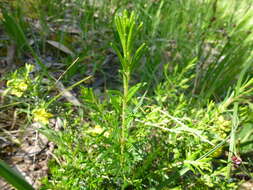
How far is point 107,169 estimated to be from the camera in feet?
2.43

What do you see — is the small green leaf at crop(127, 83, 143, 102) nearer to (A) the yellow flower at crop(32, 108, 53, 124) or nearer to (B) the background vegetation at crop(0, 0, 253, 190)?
(B) the background vegetation at crop(0, 0, 253, 190)

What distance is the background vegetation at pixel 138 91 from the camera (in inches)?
32.2

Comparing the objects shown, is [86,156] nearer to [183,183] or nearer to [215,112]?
[183,183]

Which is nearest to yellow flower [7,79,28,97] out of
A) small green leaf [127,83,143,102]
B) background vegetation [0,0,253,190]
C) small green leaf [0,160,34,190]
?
background vegetation [0,0,253,190]

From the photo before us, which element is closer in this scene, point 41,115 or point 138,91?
point 41,115

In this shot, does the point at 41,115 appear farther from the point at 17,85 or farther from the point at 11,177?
the point at 11,177

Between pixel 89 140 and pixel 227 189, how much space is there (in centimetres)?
47

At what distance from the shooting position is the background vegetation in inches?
32.2

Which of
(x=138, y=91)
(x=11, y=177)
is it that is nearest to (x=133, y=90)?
(x=11, y=177)

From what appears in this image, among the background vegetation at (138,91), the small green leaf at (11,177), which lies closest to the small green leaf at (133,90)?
the background vegetation at (138,91)

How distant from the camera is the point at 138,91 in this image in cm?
135

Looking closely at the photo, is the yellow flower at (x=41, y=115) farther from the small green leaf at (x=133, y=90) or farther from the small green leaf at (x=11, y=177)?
the small green leaf at (x=133, y=90)

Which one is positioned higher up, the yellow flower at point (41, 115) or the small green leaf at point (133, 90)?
the small green leaf at point (133, 90)

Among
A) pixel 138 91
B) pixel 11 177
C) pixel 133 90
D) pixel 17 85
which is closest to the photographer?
pixel 133 90
